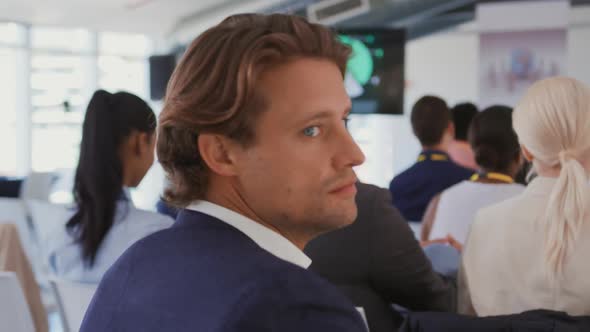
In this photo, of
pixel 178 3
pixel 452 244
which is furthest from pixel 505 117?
pixel 178 3

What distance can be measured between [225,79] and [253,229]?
0.20 meters

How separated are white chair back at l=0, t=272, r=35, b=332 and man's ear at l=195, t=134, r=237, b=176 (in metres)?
1.17

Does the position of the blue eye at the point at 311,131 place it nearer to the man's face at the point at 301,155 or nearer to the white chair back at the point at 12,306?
the man's face at the point at 301,155

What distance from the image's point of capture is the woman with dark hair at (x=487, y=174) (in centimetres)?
338

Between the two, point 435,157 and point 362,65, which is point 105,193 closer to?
point 435,157

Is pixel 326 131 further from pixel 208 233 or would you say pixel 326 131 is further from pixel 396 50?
pixel 396 50

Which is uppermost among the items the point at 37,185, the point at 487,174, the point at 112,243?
the point at 487,174

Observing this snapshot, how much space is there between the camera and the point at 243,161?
1.05 m

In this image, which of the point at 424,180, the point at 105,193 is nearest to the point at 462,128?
the point at 424,180

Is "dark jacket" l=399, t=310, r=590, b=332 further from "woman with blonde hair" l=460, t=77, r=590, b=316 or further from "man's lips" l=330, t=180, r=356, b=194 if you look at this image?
"man's lips" l=330, t=180, r=356, b=194

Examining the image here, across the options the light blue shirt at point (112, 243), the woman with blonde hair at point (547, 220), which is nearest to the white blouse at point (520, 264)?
the woman with blonde hair at point (547, 220)

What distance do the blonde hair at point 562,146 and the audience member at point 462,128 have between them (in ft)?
9.44

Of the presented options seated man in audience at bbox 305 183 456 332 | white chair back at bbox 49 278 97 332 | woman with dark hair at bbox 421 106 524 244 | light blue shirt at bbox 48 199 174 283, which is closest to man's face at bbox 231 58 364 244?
seated man in audience at bbox 305 183 456 332

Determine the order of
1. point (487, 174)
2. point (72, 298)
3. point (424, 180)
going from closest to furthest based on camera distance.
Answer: point (72, 298), point (487, 174), point (424, 180)
